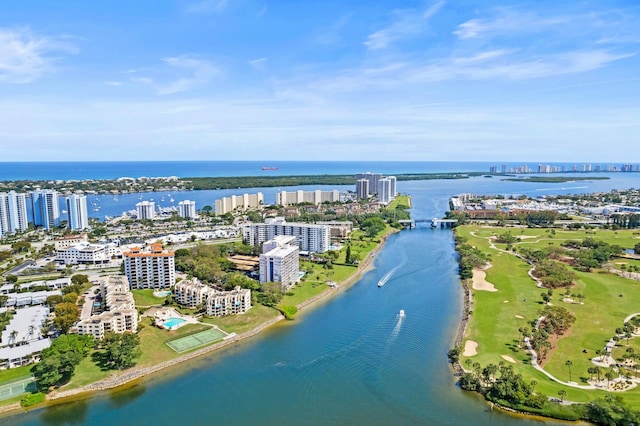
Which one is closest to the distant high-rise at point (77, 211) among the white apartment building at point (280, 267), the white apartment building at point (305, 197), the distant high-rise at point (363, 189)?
the white apartment building at point (305, 197)

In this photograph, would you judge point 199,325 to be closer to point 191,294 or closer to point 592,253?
point 191,294

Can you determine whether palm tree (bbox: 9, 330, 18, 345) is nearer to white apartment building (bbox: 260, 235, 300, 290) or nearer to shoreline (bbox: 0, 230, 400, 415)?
shoreline (bbox: 0, 230, 400, 415)

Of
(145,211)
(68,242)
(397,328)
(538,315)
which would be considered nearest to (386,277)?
(397,328)

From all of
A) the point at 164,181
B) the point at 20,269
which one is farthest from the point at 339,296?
the point at 164,181

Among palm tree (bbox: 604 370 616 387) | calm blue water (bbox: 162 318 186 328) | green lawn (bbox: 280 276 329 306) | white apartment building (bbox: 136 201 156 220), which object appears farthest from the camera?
white apartment building (bbox: 136 201 156 220)

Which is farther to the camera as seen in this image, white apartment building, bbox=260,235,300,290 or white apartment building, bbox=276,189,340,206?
white apartment building, bbox=276,189,340,206

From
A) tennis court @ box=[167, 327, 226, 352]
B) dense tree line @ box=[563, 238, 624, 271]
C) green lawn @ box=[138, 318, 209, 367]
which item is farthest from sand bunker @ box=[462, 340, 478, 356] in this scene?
dense tree line @ box=[563, 238, 624, 271]
